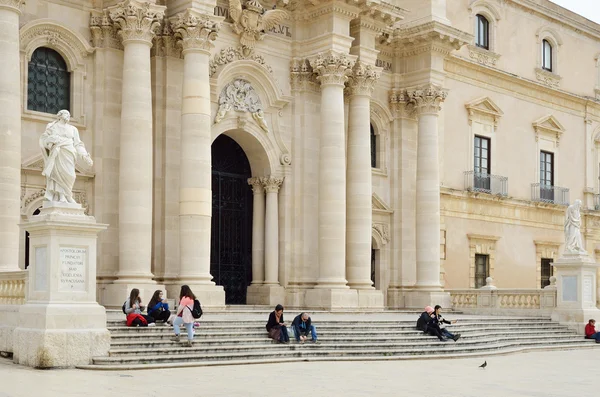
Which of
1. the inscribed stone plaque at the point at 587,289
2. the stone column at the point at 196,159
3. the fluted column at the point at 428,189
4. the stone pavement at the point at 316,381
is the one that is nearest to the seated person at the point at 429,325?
the stone pavement at the point at 316,381

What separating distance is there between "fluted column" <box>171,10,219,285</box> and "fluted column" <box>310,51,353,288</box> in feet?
15.6

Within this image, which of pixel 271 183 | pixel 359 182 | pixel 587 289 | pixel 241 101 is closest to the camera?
pixel 241 101

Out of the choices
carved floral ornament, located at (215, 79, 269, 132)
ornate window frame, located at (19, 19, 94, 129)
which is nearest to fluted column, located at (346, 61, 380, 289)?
carved floral ornament, located at (215, 79, 269, 132)

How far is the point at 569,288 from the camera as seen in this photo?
2839 cm

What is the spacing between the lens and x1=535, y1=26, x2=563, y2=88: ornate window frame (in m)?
39.4

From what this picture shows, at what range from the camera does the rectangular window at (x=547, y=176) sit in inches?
1524

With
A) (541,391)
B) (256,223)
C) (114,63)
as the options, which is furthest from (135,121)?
(541,391)

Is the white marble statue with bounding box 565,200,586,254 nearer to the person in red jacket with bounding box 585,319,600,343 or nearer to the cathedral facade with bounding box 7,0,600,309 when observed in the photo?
the person in red jacket with bounding box 585,319,600,343

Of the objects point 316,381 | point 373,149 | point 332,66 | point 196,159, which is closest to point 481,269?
point 373,149

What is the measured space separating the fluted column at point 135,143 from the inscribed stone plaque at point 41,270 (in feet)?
20.1

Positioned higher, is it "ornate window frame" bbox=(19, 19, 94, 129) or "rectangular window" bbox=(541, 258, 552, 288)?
"ornate window frame" bbox=(19, 19, 94, 129)

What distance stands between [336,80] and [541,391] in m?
14.8

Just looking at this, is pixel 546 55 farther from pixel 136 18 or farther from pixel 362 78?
pixel 136 18

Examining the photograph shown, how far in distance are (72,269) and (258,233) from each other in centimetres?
1216
